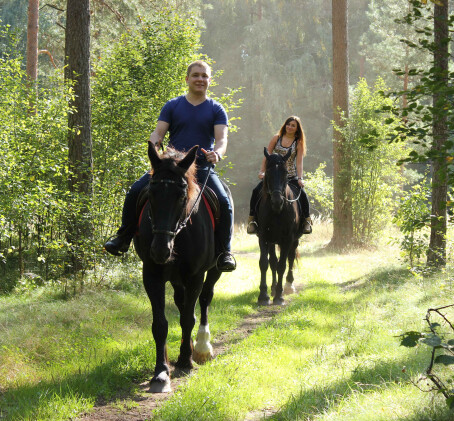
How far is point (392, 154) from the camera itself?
17.5m

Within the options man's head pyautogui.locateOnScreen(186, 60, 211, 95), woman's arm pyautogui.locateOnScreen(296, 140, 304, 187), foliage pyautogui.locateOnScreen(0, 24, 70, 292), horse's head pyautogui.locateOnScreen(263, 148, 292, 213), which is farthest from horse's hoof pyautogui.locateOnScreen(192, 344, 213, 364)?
woman's arm pyautogui.locateOnScreen(296, 140, 304, 187)

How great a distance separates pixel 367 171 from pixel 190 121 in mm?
13025

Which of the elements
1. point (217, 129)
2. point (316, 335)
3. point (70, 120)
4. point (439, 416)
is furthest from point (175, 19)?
point (439, 416)

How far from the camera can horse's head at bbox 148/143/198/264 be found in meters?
4.71

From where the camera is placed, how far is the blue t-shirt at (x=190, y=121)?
6137 mm

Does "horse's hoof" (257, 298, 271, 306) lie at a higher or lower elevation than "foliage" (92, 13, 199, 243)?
lower

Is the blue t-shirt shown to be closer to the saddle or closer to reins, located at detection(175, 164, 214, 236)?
reins, located at detection(175, 164, 214, 236)

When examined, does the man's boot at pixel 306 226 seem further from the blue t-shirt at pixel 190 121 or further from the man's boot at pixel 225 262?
the blue t-shirt at pixel 190 121

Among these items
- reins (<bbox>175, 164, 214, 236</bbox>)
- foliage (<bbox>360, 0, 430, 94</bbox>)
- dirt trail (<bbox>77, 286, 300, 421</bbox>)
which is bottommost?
dirt trail (<bbox>77, 286, 300, 421</bbox>)

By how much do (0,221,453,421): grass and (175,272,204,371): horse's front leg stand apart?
356 millimetres

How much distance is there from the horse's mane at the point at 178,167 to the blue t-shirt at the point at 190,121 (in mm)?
778

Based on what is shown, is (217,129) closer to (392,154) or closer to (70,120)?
(70,120)

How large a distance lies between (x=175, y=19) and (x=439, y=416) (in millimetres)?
10408

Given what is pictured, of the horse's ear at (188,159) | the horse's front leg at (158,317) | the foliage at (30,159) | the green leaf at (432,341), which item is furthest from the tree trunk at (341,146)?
the green leaf at (432,341)
